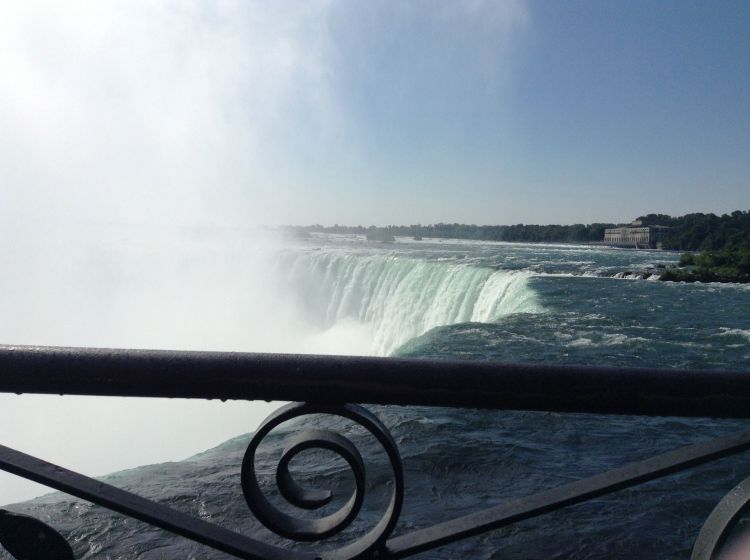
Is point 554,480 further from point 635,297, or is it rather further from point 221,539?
point 635,297

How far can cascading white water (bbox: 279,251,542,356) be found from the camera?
57.6 ft

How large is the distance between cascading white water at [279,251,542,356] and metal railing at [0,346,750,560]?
13724 mm

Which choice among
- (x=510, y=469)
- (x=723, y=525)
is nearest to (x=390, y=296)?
(x=510, y=469)

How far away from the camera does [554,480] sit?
4961 mm

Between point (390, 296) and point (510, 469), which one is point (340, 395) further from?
point (390, 296)

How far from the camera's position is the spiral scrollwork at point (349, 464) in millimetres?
929

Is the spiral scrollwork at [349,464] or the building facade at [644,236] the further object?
the building facade at [644,236]

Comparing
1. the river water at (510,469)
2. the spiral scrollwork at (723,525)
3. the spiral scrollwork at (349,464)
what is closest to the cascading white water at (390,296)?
the river water at (510,469)

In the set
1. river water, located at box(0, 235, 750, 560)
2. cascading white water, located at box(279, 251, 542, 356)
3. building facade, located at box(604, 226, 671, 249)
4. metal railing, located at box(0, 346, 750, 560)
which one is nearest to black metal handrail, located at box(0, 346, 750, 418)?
metal railing, located at box(0, 346, 750, 560)

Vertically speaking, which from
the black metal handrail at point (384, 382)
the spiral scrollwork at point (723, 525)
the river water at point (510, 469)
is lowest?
the river water at point (510, 469)

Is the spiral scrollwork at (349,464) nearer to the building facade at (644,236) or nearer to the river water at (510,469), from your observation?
the river water at (510,469)

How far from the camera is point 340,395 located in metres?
0.95

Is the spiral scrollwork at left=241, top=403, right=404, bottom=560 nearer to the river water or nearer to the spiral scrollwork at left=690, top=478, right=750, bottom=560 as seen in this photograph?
the spiral scrollwork at left=690, top=478, right=750, bottom=560

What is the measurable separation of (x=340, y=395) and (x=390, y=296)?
70.5 feet
